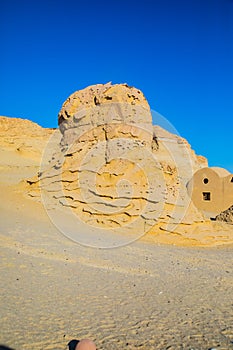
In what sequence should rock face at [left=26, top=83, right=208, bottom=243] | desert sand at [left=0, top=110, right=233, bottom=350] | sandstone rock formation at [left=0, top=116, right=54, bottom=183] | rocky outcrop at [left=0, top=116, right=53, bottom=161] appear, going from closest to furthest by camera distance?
desert sand at [left=0, top=110, right=233, bottom=350] → rock face at [left=26, top=83, right=208, bottom=243] → sandstone rock formation at [left=0, top=116, right=54, bottom=183] → rocky outcrop at [left=0, top=116, right=53, bottom=161]

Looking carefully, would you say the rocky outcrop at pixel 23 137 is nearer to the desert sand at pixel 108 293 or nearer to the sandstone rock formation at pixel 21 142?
the sandstone rock formation at pixel 21 142

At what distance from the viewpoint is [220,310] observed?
14.3ft

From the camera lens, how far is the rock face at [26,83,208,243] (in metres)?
9.73

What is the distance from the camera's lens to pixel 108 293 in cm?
470

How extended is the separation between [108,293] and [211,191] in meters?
17.4

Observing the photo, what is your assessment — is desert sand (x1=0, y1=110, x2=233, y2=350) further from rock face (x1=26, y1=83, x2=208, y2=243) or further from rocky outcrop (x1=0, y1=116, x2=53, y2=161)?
rocky outcrop (x1=0, y1=116, x2=53, y2=161)

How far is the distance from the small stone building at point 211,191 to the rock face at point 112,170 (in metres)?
9.92

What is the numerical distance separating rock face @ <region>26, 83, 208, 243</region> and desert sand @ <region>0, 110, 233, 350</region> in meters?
1.15

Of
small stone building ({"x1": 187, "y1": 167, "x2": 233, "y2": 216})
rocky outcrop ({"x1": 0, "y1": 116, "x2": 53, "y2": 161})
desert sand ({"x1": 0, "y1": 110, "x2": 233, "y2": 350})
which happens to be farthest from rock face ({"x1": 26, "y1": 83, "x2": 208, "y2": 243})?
rocky outcrop ({"x1": 0, "y1": 116, "x2": 53, "y2": 161})

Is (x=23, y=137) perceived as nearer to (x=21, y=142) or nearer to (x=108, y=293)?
(x=21, y=142)

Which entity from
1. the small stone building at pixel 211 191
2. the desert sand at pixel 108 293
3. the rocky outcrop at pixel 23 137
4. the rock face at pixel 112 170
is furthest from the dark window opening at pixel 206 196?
the rocky outcrop at pixel 23 137

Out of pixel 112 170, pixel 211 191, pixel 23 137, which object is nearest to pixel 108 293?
pixel 112 170

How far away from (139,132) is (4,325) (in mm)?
8379

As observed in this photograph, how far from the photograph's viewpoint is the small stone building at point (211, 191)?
20.4 m
